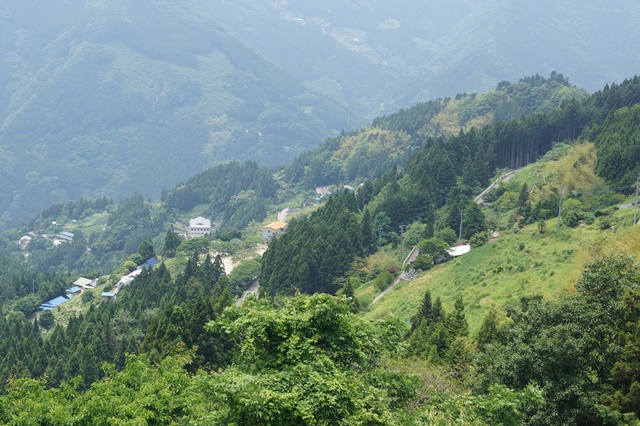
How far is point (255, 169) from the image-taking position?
198375 mm

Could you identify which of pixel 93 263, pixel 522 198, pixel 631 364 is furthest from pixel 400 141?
pixel 631 364

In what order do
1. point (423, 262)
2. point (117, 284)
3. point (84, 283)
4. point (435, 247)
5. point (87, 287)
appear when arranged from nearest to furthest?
1. point (423, 262)
2. point (435, 247)
3. point (117, 284)
4. point (87, 287)
5. point (84, 283)

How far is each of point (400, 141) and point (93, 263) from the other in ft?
267

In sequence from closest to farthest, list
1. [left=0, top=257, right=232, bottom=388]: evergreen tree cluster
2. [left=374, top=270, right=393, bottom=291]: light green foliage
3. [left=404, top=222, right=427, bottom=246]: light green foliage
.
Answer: [left=0, top=257, right=232, bottom=388]: evergreen tree cluster
[left=374, top=270, right=393, bottom=291]: light green foliage
[left=404, top=222, right=427, bottom=246]: light green foliage

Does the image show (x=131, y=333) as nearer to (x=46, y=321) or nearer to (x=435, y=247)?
(x=46, y=321)

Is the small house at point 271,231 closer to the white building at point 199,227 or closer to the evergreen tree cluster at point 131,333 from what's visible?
the evergreen tree cluster at point 131,333

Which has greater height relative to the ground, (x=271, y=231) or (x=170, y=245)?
(x=271, y=231)

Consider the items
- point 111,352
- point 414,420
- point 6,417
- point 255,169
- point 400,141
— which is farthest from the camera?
point 255,169

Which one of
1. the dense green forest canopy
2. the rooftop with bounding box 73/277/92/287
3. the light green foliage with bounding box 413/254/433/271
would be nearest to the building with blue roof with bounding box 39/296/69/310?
the dense green forest canopy

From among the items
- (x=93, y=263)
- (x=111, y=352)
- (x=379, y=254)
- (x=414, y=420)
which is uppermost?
(x=414, y=420)

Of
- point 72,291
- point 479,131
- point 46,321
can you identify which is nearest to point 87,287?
point 72,291

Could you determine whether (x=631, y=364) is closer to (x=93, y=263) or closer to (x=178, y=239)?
(x=178, y=239)

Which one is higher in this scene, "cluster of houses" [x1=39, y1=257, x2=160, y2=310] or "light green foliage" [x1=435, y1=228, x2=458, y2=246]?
"light green foliage" [x1=435, y1=228, x2=458, y2=246]

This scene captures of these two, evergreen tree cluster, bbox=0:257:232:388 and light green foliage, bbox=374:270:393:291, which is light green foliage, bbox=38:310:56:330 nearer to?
evergreen tree cluster, bbox=0:257:232:388
